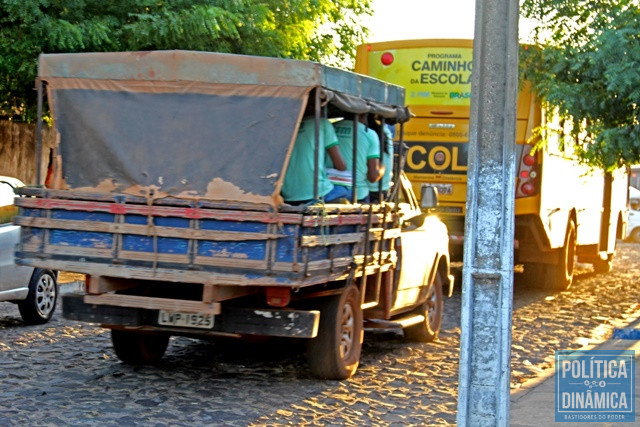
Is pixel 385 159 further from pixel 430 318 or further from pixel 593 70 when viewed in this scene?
pixel 593 70

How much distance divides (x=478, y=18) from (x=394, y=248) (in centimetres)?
467

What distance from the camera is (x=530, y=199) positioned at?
16.3 meters

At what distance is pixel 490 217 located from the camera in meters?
6.02

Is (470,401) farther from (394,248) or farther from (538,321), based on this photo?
(538,321)

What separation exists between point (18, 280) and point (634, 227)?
28050mm

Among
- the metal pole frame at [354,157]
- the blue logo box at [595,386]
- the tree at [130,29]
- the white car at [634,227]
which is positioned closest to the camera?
the blue logo box at [595,386]

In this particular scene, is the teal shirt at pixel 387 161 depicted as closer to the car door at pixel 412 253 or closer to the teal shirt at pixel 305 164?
the car door at pixel 412 253

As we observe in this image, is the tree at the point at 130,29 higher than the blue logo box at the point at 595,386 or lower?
higher

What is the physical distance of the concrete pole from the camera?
6.01 m

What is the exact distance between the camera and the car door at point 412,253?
10742 millimetres

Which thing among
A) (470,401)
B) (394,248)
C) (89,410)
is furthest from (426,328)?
(470,401)

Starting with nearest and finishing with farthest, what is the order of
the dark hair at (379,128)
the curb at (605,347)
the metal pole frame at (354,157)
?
the curb at (605,347), the metal pole frame at (354,157), the dark hair at (379,128)

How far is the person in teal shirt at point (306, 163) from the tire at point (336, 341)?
2.80 ft

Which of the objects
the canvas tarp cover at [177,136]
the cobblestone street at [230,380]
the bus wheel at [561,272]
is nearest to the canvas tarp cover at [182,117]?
the canvas tarp cover at [177,136]
